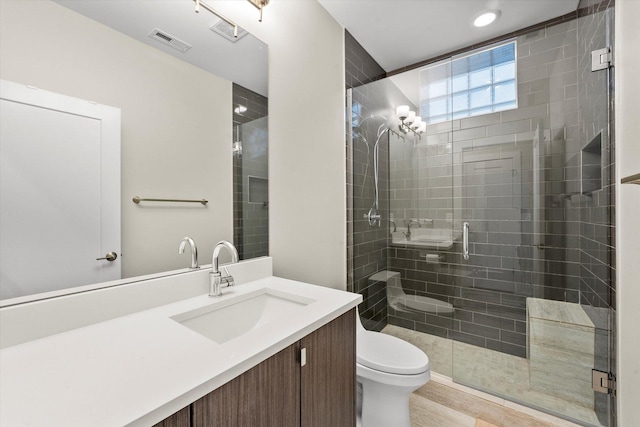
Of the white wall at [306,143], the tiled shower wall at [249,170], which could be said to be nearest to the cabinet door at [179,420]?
the tiled shower wall at [249,170]

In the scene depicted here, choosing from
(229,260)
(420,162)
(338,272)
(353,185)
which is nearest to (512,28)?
(420,162)

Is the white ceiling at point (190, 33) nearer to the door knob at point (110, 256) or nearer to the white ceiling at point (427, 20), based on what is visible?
the white ceiling at point (427, 20)

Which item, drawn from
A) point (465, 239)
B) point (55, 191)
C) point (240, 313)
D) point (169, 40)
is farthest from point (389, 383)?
point (169, 40)

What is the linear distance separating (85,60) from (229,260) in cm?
100

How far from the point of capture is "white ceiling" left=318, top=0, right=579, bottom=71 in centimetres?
188

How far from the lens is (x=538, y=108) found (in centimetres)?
194

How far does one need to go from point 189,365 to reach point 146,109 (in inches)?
40.5

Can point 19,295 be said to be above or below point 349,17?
below

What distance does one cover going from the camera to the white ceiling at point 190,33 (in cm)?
108

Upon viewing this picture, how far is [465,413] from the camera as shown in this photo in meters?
1.70

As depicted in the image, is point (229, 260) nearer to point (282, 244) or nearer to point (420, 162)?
point (282, 244)

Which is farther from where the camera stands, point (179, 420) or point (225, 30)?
point (225, 30)

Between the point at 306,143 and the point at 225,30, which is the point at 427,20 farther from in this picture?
the point at 225,30

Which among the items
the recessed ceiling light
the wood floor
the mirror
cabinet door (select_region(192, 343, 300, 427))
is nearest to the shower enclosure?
the wood floor
